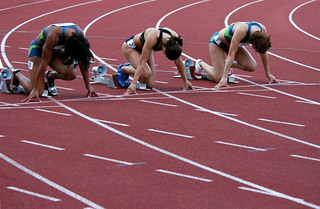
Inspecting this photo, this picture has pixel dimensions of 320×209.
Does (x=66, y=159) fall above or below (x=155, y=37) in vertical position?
below

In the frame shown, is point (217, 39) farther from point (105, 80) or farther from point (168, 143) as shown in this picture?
point (168, 143)

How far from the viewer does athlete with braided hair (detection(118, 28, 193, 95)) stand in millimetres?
10352

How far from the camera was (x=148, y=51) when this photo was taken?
427 inches

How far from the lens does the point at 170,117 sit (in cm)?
935

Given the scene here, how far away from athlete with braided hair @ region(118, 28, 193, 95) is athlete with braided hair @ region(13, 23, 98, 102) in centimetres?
93

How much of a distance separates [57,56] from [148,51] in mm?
1440

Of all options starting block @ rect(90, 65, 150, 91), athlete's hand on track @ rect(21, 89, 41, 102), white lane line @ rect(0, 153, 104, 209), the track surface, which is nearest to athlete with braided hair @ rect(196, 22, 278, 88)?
the track surface

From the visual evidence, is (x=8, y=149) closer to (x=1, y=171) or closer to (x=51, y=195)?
(x=1, y=171)

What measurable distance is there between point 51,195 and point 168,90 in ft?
18.6

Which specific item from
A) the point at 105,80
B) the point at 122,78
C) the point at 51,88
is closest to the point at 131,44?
the point at 122,78

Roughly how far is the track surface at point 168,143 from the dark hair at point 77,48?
2.36ft

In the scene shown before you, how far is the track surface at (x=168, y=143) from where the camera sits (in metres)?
6.05

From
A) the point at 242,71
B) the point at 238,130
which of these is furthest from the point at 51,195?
the point at 242,71

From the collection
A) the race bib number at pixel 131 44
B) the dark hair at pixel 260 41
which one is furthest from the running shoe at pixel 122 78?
the dark hair at pixel 260 41
